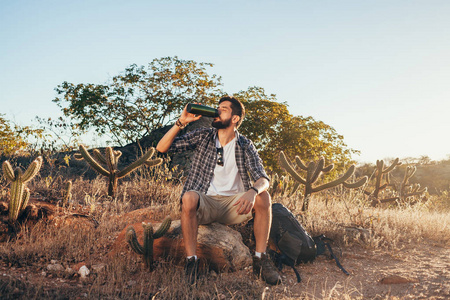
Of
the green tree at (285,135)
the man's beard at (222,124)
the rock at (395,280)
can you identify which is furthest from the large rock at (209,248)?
the green tree at (285,135)

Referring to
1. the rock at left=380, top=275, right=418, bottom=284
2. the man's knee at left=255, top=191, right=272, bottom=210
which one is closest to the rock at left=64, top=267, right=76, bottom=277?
the man's knee at left=255, top=191, right=272, bottom=210

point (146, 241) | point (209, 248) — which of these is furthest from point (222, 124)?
point (146, 241)

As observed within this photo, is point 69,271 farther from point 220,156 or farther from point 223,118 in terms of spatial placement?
point 223,118

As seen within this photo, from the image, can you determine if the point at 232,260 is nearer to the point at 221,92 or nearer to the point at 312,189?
the point at 312,189

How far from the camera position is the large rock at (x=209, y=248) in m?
3.94

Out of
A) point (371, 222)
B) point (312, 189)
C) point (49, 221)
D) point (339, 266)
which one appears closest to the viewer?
point (339, 266)

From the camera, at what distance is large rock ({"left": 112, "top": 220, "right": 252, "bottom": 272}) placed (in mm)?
3943

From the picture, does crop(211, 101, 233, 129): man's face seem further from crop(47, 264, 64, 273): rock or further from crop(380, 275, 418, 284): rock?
crop(380, 275, 418, 284): rock

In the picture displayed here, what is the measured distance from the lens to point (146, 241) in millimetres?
3711

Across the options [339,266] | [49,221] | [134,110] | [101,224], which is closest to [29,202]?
[49,221]

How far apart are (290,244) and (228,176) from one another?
3.74 ft

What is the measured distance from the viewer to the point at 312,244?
443 cm

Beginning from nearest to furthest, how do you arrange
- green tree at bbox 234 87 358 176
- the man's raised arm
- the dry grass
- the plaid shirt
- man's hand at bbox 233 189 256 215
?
the dry grass
man's hand at bbox 233 189 256 215
the man's raised arm
the plaid shirt
green tree at bbox 234 87 358 176

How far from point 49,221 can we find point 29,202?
464mm
